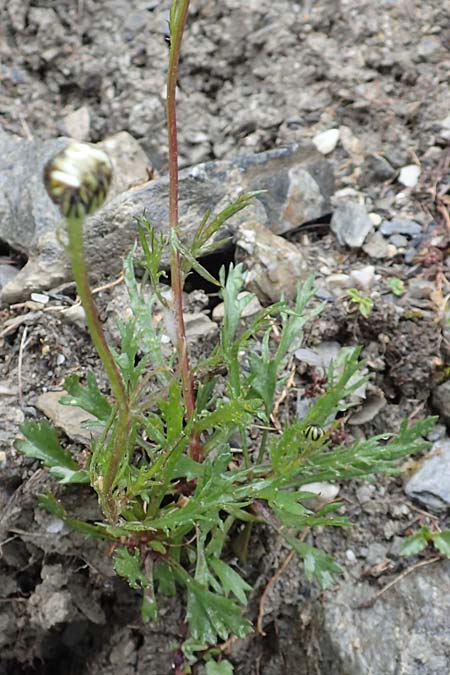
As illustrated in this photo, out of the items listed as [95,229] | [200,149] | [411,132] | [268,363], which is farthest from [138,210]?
[411,132]

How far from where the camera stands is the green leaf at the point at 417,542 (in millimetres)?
1978

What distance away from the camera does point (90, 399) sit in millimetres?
1814

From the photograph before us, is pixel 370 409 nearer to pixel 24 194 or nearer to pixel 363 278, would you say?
pixel 363 278

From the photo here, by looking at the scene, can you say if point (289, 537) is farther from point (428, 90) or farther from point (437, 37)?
point (437, 37)

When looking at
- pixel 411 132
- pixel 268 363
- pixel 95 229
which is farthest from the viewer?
pixel 411 132

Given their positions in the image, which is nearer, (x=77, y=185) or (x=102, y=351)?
(x=77, y=185)

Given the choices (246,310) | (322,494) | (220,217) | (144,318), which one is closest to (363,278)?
(246,310)

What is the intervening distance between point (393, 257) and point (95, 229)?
930 millimetres

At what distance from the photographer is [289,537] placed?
6.15 ft

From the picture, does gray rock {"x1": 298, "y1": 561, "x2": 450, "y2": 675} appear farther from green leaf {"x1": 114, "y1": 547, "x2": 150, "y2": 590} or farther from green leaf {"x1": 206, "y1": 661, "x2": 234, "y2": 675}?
green leaf {"x1": 114, "y1": 547, "x2": 150, "y2": 590}

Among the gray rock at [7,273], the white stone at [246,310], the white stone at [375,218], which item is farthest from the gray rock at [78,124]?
the white stone at [375,218]

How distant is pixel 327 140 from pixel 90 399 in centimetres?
135

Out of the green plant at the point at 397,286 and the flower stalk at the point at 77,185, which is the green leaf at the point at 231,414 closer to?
the flower stalk at the point at 77,185

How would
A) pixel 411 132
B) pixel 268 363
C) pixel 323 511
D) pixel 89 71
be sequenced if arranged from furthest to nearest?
pixel 89 71, pixel 411 132, pixel 268 363, pixel 323 511
